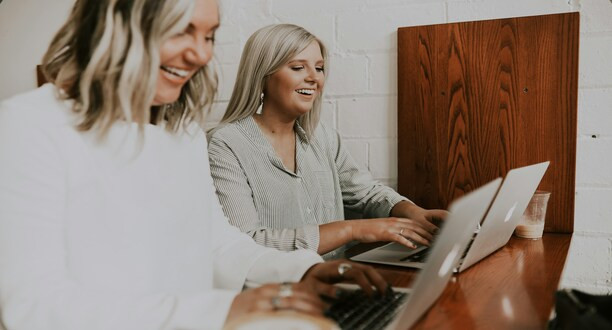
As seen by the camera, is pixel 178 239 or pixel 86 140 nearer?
pixel 86 140

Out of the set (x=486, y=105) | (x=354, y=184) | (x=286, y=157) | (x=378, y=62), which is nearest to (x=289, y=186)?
(x=286, y=157)

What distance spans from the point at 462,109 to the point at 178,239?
1.00 meters

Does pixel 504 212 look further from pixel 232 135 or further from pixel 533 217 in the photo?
pixel 232 135

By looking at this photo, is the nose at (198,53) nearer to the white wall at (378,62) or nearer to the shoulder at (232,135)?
the shoulder at (232,135)

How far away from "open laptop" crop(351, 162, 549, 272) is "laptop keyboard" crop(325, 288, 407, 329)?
0.24m

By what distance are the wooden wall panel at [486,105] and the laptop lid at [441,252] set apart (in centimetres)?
91

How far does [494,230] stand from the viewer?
1.11m

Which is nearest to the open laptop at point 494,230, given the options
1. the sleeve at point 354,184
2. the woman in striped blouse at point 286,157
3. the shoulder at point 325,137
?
the woman in striped blouse at point 286,157

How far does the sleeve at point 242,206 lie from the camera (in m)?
1.33

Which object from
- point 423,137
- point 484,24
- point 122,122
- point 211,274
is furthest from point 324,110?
point 122,122

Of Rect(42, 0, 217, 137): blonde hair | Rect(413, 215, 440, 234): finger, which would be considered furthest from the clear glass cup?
Rect(42, 0, 217, 137): blonde hair

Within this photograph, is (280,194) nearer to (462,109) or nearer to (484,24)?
(462,109)

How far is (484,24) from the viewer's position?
5.27 ft

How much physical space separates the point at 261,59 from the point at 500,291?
0.92 meters
